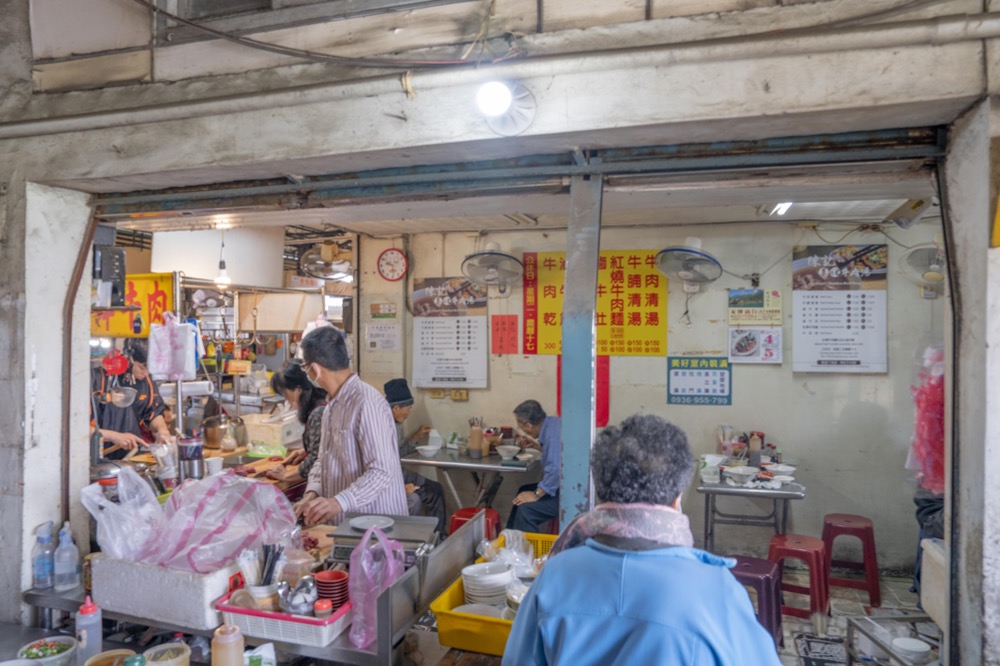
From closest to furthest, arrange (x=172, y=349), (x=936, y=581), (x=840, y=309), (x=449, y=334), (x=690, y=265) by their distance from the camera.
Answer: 1. (x=936, y=581)
2. (x=172, y=349)
3. (x=690, y=265)
4. (x=840, y=309)
5. (x=449, y=334)

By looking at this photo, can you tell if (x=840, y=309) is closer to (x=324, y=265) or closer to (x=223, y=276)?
(x=324, y=265)

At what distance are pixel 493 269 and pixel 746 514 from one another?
344cm

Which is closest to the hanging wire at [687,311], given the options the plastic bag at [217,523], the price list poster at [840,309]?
the price list poster at [840,309]

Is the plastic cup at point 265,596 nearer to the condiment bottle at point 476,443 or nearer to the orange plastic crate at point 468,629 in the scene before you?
the orange plastic crate at point 468,629

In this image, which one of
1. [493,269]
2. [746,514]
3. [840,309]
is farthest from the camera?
[493,269]

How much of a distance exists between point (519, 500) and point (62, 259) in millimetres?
3902

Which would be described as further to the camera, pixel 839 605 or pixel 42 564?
pixel 839 605

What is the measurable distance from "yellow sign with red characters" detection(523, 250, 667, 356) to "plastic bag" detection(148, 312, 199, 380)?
10.9 ft

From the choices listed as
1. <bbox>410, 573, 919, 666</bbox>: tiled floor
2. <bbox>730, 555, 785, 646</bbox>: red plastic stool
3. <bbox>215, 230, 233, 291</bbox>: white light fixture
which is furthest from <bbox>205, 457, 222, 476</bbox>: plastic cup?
<bbox>410, 573, 919, 666</bbox>: tiled floor

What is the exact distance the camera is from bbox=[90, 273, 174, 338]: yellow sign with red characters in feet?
14.0

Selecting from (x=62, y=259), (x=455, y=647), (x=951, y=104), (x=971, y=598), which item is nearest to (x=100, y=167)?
(x=62, y=259)

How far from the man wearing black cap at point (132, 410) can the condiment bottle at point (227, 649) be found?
387 cm

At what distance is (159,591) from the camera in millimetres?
2439

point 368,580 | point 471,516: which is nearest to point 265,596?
point 368,580
